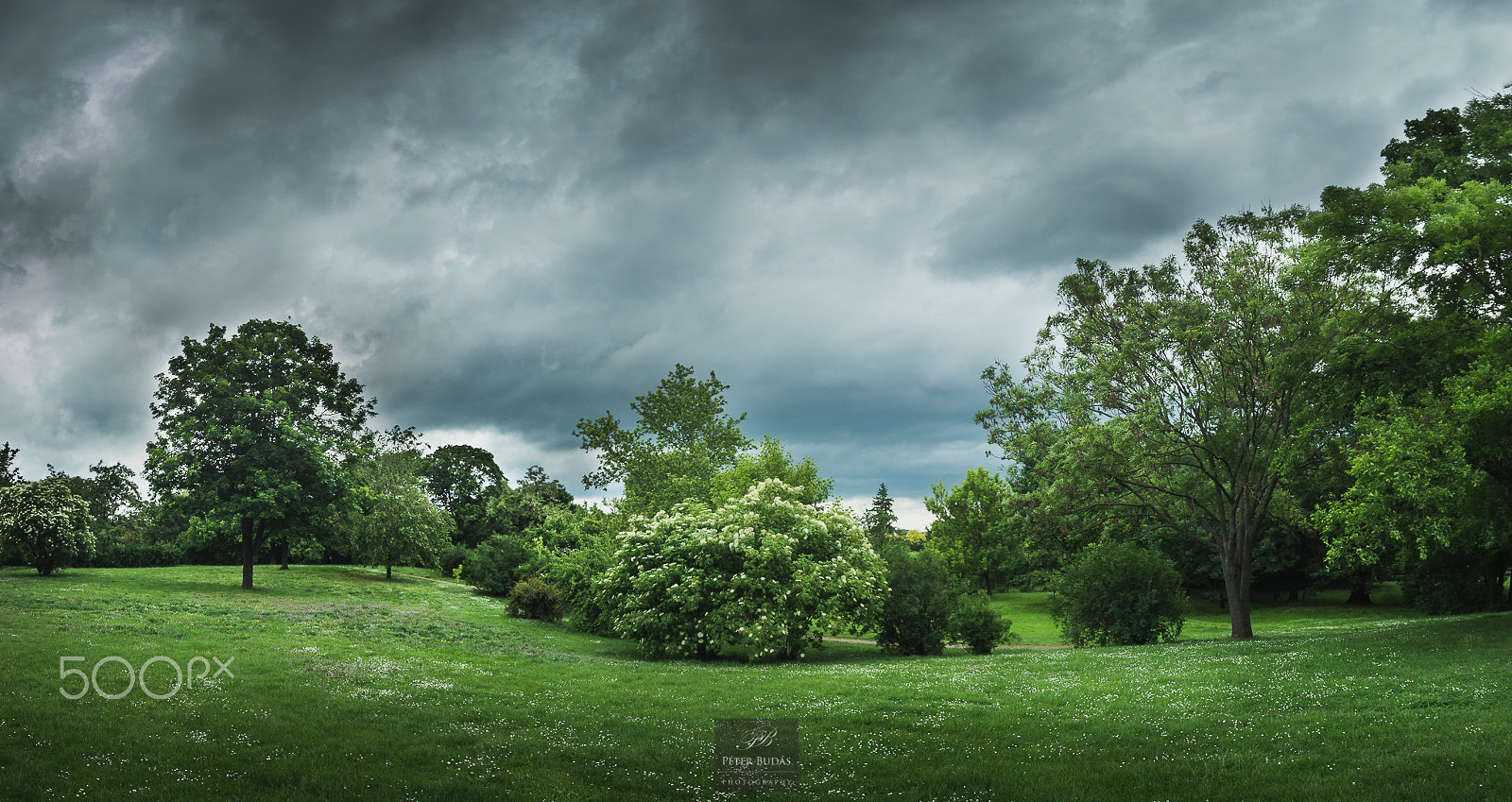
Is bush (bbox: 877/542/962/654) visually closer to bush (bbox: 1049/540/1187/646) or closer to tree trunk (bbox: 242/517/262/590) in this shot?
bush (bbox: 1049/540/1187/646)

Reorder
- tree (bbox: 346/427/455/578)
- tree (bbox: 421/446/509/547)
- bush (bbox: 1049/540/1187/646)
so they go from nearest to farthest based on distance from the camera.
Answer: bush (bbox: 1049/540/1187/646) → tree (bbox: 346/427/455/578) → tree (bbox: 421/446/509/547)

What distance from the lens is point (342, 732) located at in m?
9.64

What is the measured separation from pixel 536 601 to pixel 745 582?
1443 centimetres

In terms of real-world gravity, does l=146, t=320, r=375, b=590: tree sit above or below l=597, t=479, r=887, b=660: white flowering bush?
above

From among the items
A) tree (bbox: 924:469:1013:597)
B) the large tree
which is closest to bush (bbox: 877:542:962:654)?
the large tree

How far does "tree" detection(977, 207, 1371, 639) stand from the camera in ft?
75.3

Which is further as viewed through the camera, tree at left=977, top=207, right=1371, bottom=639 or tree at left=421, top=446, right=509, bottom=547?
Result: tree at left=421, top=446, right=509, bottom=547

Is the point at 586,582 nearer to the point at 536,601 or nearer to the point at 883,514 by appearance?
the point at 536,601

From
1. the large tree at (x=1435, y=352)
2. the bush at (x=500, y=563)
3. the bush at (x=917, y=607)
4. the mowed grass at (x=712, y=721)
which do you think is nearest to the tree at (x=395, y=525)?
the bush at (x=500, y=563)

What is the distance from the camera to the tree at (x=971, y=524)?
2153 inches

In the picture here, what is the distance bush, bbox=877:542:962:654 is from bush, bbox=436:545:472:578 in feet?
128

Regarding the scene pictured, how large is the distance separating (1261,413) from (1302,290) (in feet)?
13.1

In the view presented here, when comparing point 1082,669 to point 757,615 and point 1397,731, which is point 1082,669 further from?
point 757,615

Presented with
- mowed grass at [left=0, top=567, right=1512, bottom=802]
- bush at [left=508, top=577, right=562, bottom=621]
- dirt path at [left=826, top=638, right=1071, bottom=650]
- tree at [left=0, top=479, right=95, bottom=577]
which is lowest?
dirt path at [left=826, top=638, right=1071, bottom=650]
